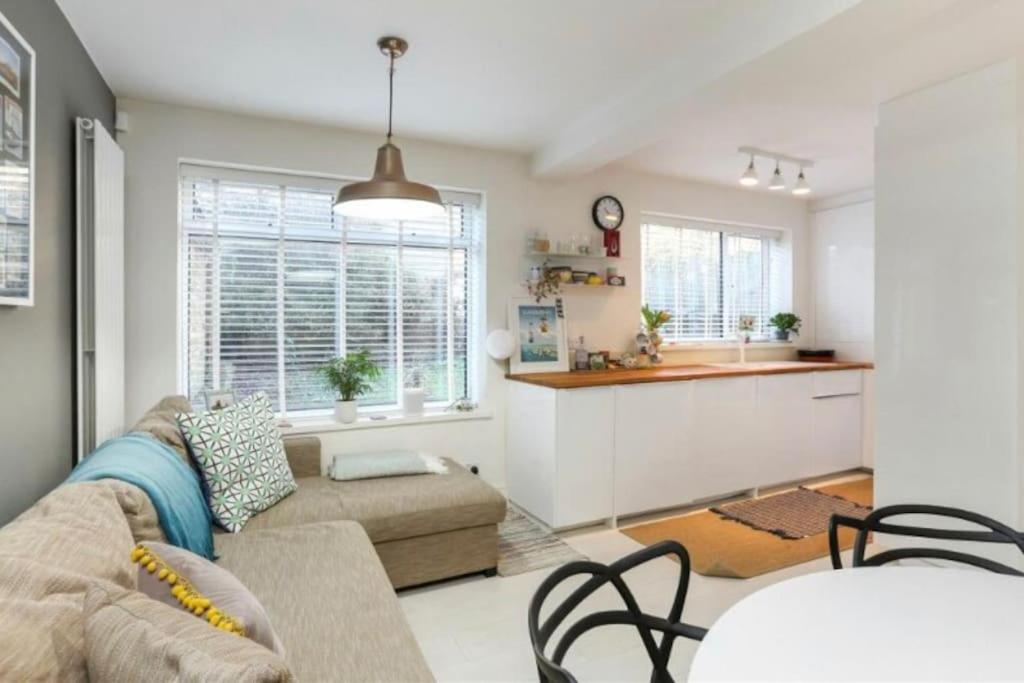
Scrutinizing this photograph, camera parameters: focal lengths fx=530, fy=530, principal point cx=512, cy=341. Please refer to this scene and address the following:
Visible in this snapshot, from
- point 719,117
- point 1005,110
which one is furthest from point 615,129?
point 1005,110

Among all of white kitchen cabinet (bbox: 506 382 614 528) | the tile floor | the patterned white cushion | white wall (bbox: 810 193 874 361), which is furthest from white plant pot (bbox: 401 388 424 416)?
white wall (bbox: 810 193 874 361)

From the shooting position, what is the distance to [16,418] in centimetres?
168

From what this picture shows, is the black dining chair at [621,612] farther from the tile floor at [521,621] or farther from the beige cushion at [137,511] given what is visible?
the beige cushion at [137,511]

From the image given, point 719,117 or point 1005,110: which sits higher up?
A: point 719,117

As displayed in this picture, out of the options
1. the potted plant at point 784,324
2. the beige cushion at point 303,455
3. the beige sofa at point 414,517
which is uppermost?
the potted plant at point 784,324

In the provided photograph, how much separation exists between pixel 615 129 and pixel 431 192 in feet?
4.21

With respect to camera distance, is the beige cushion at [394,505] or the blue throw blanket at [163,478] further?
the beige cushion at [394,505]

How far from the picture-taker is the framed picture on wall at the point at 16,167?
1.48 meters

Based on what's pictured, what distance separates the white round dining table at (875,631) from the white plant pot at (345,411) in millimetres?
2648

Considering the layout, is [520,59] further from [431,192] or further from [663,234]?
[663,234]

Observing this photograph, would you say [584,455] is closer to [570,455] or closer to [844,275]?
[570,455]

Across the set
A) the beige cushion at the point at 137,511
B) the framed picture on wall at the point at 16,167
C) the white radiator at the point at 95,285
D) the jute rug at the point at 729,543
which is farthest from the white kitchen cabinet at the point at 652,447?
the framed picture on wall at the point at 16,167

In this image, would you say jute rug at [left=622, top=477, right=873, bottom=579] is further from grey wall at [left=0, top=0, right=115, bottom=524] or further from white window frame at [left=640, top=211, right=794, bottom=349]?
grey wall at [left=0, top=0, right=115, bottom=524]

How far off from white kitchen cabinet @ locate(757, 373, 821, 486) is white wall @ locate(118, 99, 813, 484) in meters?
0.77
